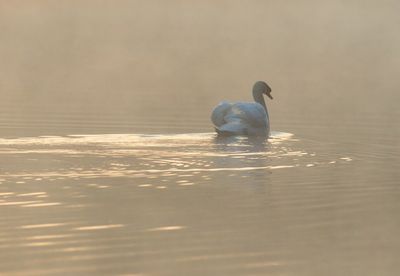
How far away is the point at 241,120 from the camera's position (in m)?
23.3

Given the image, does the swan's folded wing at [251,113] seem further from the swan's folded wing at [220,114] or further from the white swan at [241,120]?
the swan's folded wing at [220,114]

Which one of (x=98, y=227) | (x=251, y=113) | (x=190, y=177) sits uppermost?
(x=251, y=113)

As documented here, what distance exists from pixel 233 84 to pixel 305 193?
25.2m

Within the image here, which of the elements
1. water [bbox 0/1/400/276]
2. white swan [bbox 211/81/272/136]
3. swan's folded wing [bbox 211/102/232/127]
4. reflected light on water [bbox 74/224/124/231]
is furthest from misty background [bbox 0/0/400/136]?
reflected light on water [bbox 74/224/124/231]

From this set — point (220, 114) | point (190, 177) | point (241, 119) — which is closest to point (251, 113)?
point (241, 119)

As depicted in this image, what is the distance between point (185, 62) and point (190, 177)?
40.5 metres

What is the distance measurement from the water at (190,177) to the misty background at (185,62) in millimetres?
134

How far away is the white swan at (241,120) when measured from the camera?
75.3 ft

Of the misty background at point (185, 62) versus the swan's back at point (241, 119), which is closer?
the swan's back at point (241, 119)

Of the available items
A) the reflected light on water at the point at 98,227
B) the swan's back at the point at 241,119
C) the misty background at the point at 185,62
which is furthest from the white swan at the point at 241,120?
the reflected light on water at the point at 98,227

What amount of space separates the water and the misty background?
134mm

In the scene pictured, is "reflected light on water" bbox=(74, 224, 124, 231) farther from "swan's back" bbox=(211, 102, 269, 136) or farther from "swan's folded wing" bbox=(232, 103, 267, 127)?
"swan's folded wing" bbox=(232, 103, 267, 127)

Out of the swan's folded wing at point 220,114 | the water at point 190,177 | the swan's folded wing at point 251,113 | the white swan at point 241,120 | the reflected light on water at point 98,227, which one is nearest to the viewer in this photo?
the water at point 190,177

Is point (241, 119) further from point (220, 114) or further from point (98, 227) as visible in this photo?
point (98, 227)
